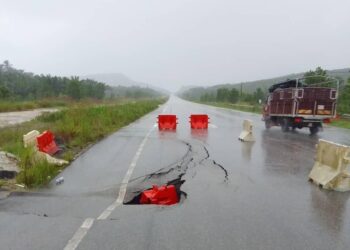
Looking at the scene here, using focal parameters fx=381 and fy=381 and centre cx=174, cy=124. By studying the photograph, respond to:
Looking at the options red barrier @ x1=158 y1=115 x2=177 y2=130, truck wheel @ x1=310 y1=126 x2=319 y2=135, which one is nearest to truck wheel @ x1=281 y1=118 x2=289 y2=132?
truck wheel @ x1=310 y1=126 x2=319 y2=135

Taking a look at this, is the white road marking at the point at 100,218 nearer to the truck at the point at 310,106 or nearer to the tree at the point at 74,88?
the truck at the point at 310,106

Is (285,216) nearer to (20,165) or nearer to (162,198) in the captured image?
(162,198)

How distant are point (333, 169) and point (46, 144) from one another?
732 centimetres

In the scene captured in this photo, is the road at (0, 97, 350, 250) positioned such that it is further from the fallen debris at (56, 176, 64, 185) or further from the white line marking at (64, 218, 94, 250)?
the fallen debris at (56, 176, 64, 185)

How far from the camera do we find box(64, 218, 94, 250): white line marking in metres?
4.24

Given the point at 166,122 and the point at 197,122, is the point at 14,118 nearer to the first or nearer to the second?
the point at 166,122

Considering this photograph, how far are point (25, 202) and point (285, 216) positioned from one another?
408cm

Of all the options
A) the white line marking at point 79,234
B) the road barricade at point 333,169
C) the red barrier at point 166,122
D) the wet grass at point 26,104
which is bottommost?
the wet grass at point 26,104

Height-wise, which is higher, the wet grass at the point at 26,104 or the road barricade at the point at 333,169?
the road barricade at the point at 333,169

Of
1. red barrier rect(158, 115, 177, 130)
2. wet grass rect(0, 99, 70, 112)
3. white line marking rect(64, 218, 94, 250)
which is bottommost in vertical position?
wet grass rect(0, 99, 70, 112)

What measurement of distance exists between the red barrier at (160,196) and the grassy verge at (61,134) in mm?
2365

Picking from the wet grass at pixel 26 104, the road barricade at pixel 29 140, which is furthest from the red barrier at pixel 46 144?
the wet grass at pixel 26 104

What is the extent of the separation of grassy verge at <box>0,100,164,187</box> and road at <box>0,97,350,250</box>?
537mm

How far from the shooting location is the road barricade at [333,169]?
23.6ft
